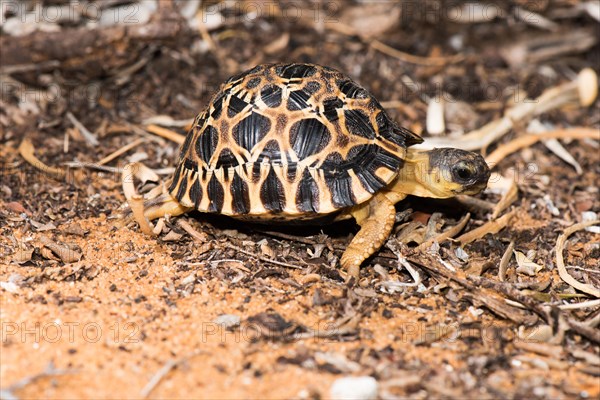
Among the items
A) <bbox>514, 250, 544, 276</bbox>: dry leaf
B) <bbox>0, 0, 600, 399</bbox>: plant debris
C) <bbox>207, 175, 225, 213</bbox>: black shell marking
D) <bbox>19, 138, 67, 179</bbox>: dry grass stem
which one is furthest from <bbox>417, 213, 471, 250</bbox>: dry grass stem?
<bbox>19, 138, 67, 179</bbox>: dry grass stem

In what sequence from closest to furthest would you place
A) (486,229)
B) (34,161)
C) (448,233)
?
(448,233), (486,229), (34,161)

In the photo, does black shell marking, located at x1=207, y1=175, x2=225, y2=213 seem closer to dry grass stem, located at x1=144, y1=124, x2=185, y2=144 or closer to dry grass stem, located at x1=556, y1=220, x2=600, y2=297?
dry grass stem, located at x1=144, y1=124, x2=185, y2=144

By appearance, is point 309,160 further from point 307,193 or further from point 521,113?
point 521,113

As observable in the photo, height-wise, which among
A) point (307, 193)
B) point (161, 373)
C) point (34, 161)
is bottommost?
point (161, 373)

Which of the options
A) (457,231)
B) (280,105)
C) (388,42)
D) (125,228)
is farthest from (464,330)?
(388,42)

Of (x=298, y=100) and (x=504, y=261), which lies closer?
(x=298, y=100)

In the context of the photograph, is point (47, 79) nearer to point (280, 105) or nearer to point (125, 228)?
point (125, 228)

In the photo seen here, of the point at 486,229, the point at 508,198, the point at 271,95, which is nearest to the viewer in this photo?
the point at 271,95

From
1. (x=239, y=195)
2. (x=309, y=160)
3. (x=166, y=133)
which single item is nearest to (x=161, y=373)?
(x=239, y=195)
